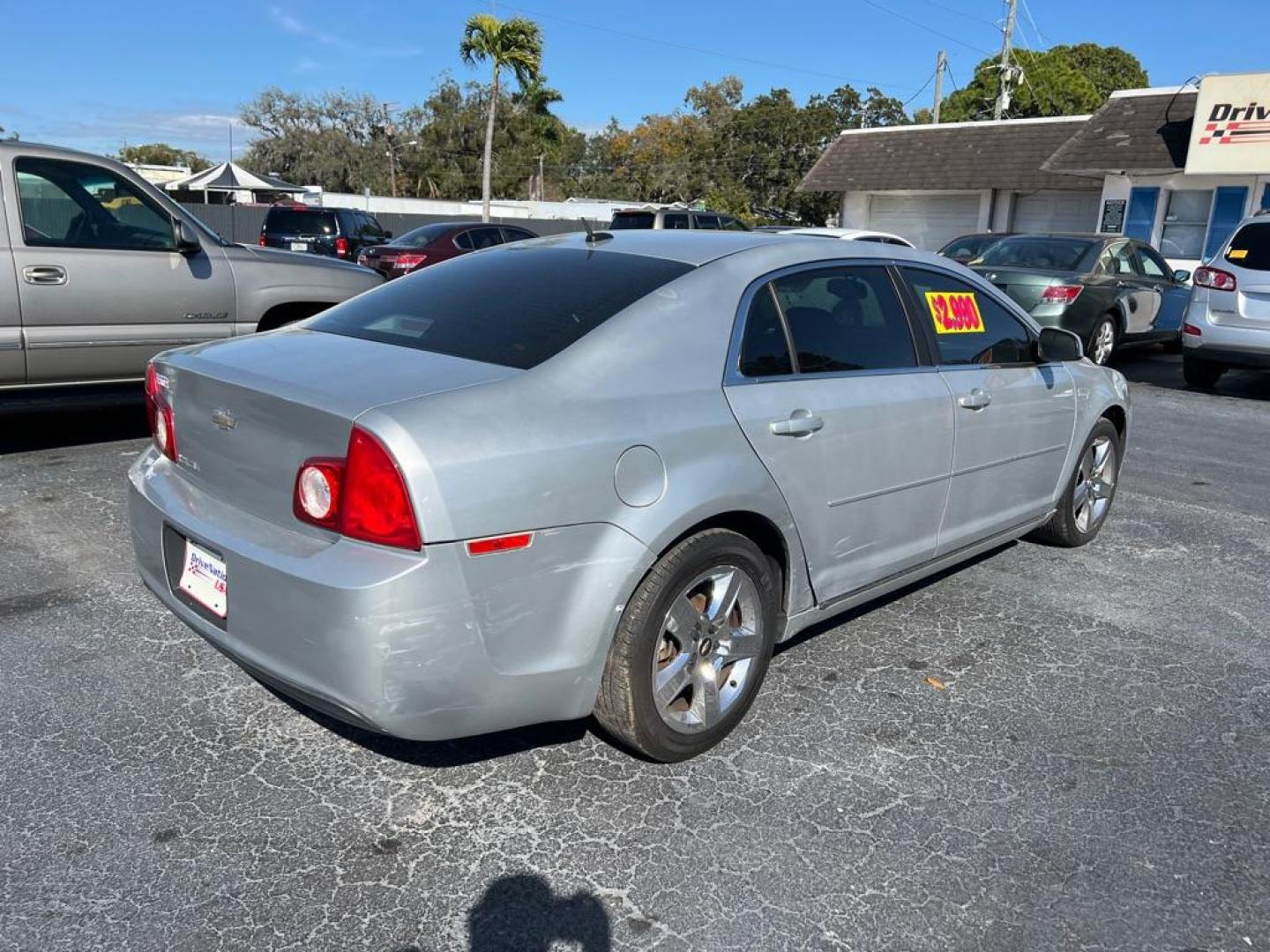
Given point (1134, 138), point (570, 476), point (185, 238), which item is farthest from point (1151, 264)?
point (570, 476)

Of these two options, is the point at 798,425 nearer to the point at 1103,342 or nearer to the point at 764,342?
the point at 764,342

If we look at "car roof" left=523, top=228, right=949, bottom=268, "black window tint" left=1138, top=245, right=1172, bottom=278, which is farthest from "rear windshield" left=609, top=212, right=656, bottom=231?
"car roof" left=523, top=228, right=949, bottom=268

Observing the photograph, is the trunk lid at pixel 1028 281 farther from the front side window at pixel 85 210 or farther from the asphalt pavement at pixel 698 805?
the front side window at pixel 85 210

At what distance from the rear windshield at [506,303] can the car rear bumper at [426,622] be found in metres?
0.63

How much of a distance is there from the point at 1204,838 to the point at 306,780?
101 inches

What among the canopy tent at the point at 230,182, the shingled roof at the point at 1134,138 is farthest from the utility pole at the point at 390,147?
the shingled roof at the point at 1134,138

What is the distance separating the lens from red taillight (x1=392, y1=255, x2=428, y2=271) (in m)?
16.7

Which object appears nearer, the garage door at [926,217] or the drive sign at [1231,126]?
the drive sign at [1231,126]

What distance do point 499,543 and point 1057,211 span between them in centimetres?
2508

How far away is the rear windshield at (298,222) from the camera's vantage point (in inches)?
803

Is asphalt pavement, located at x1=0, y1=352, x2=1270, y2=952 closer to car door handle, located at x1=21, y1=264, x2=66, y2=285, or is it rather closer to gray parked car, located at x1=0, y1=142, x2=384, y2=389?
gray parked car, located at x1=0, y1=142, x2=384, y2=389

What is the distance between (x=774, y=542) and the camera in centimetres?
332

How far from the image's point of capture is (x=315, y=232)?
2045 cm

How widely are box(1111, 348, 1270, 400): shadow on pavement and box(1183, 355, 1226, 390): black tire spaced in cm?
8
